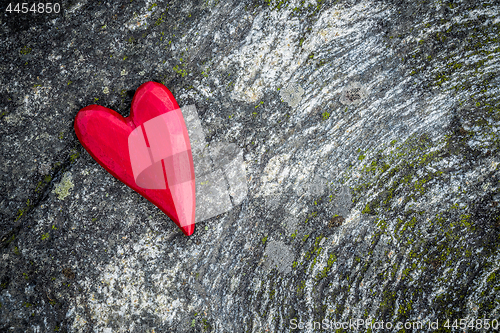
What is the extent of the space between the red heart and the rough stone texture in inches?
6.3

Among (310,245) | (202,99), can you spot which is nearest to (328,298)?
(310,245)

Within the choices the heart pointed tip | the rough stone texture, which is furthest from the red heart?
the rough stone texture

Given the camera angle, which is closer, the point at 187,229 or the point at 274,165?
the point at 187,229

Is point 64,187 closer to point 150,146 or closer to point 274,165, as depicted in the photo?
point 150,146

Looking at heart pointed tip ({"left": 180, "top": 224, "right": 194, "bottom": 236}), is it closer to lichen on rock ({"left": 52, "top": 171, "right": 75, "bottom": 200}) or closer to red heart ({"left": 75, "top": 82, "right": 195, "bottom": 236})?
red heart ({"left": 75, "top": 82, "right": 195, "bottom": 236})

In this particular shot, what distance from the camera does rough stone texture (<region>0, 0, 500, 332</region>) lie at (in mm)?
2109

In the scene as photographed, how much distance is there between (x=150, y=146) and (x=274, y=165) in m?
0.84

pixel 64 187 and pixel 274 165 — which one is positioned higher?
pixel 64 187

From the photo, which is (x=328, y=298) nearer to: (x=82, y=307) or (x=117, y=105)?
(x=82, y=307)

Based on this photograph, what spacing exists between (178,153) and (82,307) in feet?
3.98

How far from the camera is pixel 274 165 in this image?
2.20 meters

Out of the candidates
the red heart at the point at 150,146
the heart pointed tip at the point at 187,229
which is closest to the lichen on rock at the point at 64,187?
the red heart at the point at 150,146

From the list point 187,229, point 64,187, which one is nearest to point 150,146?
point 187,229

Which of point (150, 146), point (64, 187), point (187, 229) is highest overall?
point (150, 146)
